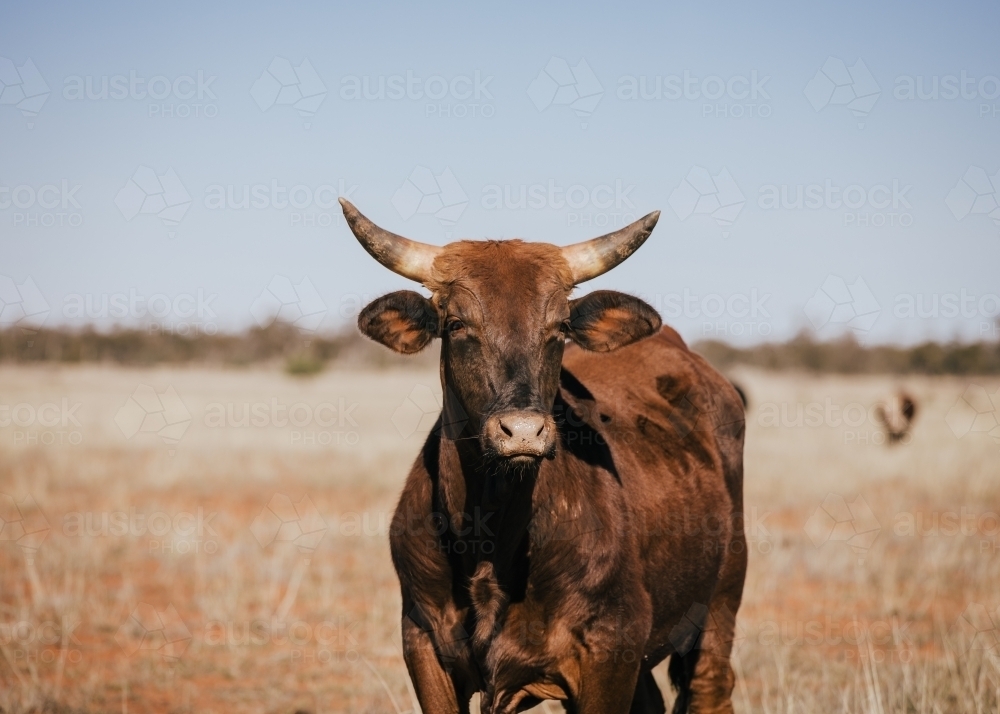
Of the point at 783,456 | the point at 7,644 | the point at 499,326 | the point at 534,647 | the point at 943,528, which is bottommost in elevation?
the point at 783,456

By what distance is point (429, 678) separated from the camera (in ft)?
13.8

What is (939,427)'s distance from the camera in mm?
22078

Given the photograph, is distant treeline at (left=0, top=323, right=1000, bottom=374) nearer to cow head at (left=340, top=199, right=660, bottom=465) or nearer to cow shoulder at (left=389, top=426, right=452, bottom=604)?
cow shoulder at (left=389, top=426, right=452, bottom=604)

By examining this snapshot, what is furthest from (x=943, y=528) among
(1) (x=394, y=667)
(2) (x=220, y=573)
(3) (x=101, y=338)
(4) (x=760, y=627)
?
(3) (x=101, y=338)

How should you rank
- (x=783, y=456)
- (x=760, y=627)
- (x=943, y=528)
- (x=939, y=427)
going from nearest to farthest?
(x=760, y=627) → (x=943, y=528) → (x=783, y=456) → (x=939, y=427)

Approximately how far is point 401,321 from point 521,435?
1.16 meters

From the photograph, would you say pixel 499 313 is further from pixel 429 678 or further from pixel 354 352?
pixel 354 352

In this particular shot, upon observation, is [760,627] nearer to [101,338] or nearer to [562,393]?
[562,393]

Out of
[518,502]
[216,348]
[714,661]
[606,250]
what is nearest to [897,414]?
[714,661]

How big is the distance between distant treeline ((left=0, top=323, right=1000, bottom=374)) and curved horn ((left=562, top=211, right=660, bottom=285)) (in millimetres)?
→ 34265

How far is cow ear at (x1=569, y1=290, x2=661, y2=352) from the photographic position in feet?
14.8

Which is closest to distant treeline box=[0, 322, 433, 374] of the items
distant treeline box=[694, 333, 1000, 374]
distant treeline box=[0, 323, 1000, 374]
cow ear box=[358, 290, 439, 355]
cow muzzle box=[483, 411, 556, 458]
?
distant treeline box=[0, 323, 1000, 374]

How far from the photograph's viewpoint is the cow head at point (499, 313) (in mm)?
3953

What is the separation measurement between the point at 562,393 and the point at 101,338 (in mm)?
47483
